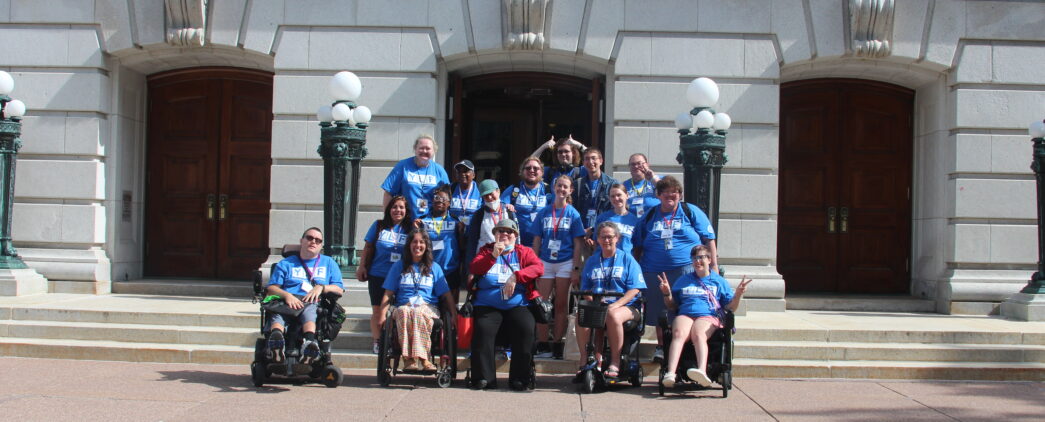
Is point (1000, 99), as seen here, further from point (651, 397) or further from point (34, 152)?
point (34, 152)

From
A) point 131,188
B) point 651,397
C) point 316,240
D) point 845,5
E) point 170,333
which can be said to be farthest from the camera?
point 131,188

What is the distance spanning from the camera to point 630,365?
8.04 metres

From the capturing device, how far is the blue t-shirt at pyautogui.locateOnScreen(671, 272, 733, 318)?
7977mm

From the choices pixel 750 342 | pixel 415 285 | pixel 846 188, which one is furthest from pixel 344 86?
→ pixel 846 188

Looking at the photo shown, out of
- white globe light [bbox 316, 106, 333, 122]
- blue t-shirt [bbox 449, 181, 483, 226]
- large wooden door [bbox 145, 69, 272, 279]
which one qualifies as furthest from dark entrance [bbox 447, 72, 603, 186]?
blue t-shirt [bbox 449, 181, 483, 226]

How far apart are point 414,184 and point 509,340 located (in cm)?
208

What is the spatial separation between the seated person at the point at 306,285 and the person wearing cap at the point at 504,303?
128 centimetres

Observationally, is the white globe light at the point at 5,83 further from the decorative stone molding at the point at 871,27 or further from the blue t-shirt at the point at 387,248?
the decorative stone molding at the point at 871,27

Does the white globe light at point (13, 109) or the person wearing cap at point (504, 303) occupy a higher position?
the white globe light at point (13, 109)

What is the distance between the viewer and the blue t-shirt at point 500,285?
810 cm

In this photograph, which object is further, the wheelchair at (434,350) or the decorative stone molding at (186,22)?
the decorative stone molding at (186,22)

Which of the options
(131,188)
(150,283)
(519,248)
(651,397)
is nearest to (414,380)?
(519,248)

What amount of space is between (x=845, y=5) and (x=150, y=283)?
1031 centimetres

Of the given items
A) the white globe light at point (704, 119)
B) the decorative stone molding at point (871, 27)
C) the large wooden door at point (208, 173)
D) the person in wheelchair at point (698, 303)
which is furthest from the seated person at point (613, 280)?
the large wooden door at point (208, 173)
